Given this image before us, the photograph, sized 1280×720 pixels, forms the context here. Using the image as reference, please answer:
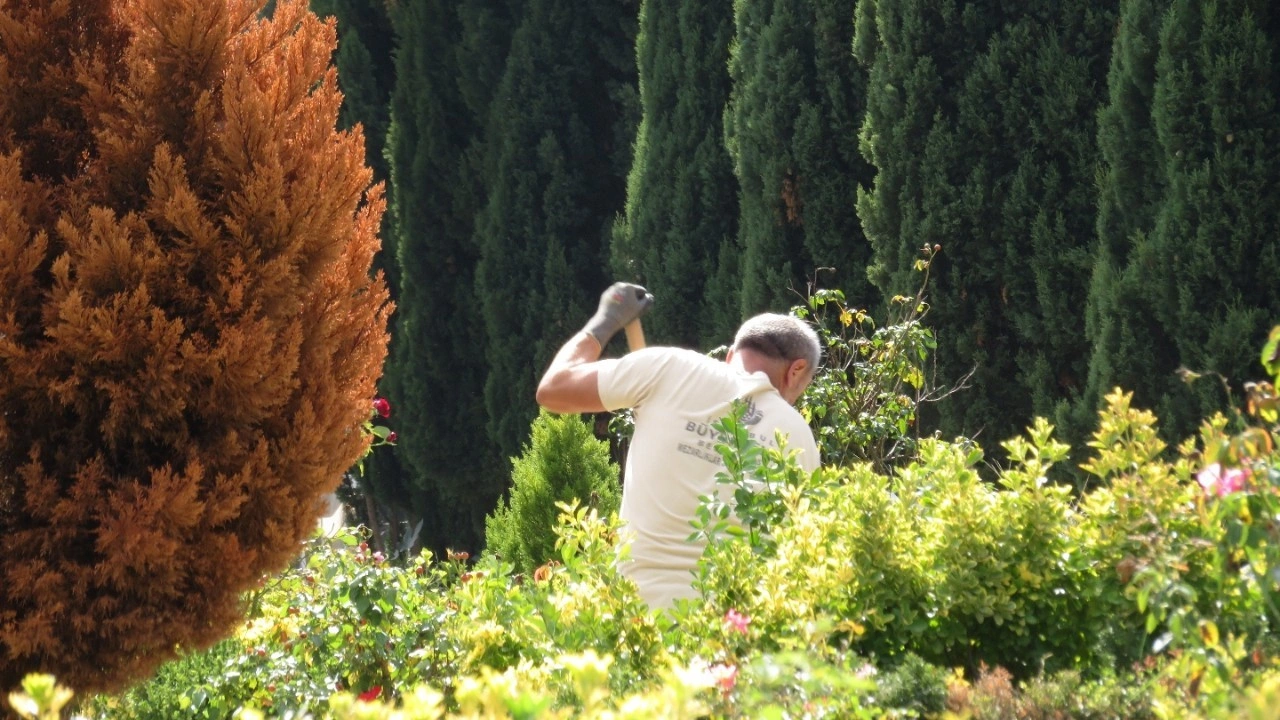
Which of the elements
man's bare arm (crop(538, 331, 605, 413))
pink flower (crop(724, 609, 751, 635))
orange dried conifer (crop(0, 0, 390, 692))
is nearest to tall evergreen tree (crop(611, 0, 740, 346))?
man's bare arm (crop(538, 331, 605, 413))

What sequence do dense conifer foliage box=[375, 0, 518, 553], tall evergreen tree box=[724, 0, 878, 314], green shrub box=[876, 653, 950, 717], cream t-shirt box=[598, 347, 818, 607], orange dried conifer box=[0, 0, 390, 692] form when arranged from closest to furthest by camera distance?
1. green shrub box=[876, 653, 950, 717]
2. orange dried conifer box=[0, 0, 390, 692]
3. cream t-shirt box=[598, 347, 818, 607]
4. tall evergreen tree box=[724, 0, 878, 314]
5. dense conifer foliage box=[375, 0, 518, 553]

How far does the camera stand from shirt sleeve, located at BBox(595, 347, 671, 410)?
3721 millimetres

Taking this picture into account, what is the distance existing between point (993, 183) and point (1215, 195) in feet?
4.26

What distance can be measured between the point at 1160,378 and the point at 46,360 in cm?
431

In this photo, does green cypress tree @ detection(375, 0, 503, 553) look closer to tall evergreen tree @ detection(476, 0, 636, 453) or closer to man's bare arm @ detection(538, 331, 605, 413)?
tall evergreen tree @ detection(476, 0, 636, 453)

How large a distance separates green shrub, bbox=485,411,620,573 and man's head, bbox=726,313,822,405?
2864 millimetres

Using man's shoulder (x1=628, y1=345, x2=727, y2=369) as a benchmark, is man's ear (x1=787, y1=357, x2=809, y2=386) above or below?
below

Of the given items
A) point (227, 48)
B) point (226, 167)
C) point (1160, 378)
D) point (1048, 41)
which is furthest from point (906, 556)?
point (1048, 41)

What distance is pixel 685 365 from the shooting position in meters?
3.71

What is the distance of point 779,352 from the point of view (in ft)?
12.7

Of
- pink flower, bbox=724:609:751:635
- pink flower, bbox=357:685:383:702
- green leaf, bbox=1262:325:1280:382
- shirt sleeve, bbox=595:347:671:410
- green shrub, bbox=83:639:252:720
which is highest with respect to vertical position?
green leaf, bbox=1262:325:1280:382

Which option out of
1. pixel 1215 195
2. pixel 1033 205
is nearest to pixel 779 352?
pixel 1215 195

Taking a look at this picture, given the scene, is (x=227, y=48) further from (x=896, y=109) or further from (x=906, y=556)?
(x=896, y=109)

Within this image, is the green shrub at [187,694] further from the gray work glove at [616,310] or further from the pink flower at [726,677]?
the pink flower at [726,677]
